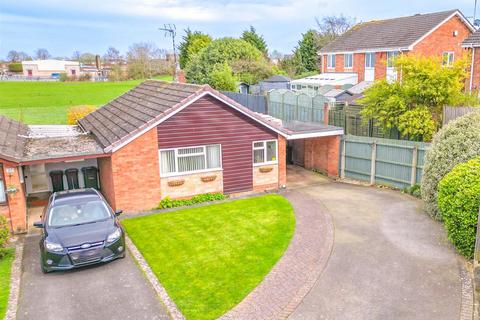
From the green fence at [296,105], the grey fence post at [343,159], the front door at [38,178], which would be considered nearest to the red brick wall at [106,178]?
the front door at [38,178]

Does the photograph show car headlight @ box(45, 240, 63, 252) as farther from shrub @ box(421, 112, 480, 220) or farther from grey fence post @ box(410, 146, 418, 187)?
grey fence post @ box(410, 146, 418, 187)

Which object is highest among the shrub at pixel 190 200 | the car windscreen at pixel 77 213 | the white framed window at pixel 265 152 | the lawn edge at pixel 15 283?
the white framed window at pixel 265 152

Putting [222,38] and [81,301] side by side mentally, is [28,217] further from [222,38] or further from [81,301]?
[222,38]

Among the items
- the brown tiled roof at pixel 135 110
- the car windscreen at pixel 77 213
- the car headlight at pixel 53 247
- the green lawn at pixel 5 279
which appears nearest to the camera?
the green lawn at pixel 5 279

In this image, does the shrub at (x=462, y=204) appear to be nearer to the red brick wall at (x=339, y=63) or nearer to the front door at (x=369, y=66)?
the front door at (x=369, y=66)

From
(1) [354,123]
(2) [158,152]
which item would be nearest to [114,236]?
(2) [158,152]

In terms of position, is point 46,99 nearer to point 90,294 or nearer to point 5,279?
point 5,279
